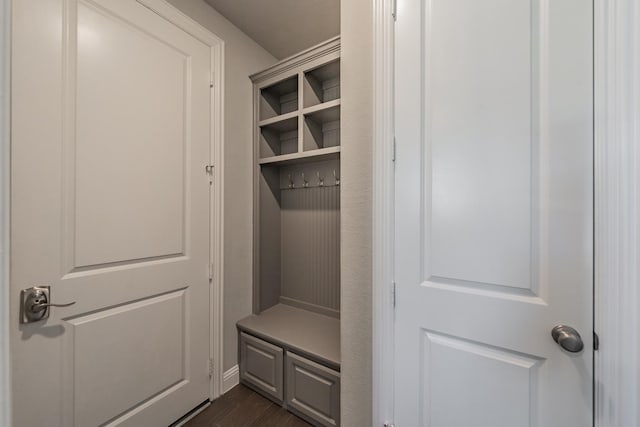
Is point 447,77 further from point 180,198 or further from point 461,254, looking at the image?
point 180,198

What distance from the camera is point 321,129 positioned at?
6.65 feet

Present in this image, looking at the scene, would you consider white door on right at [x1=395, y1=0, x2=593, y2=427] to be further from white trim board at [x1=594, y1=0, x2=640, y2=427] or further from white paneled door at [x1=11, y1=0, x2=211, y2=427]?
Answer: white paneled door at [x1=11, y1=0, x2=211, y2=427]

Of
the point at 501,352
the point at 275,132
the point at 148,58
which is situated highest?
the point at 148,58

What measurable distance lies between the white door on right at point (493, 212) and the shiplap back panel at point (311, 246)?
98cm

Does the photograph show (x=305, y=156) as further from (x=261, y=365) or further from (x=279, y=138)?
(x=261, y=365)

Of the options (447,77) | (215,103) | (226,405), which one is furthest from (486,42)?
(226,405)

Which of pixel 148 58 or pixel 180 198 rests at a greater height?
pixel 148 58

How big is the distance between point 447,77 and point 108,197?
62.7 inches

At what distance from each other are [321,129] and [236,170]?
0.75 meters

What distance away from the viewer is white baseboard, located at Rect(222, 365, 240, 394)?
69.2 inches

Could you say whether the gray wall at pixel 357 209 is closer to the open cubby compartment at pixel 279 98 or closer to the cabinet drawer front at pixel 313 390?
the cabinet drawer front at pixel 313 390

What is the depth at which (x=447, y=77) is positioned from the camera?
91 centimetres

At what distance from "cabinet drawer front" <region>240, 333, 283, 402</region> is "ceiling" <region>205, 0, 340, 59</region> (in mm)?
2274
